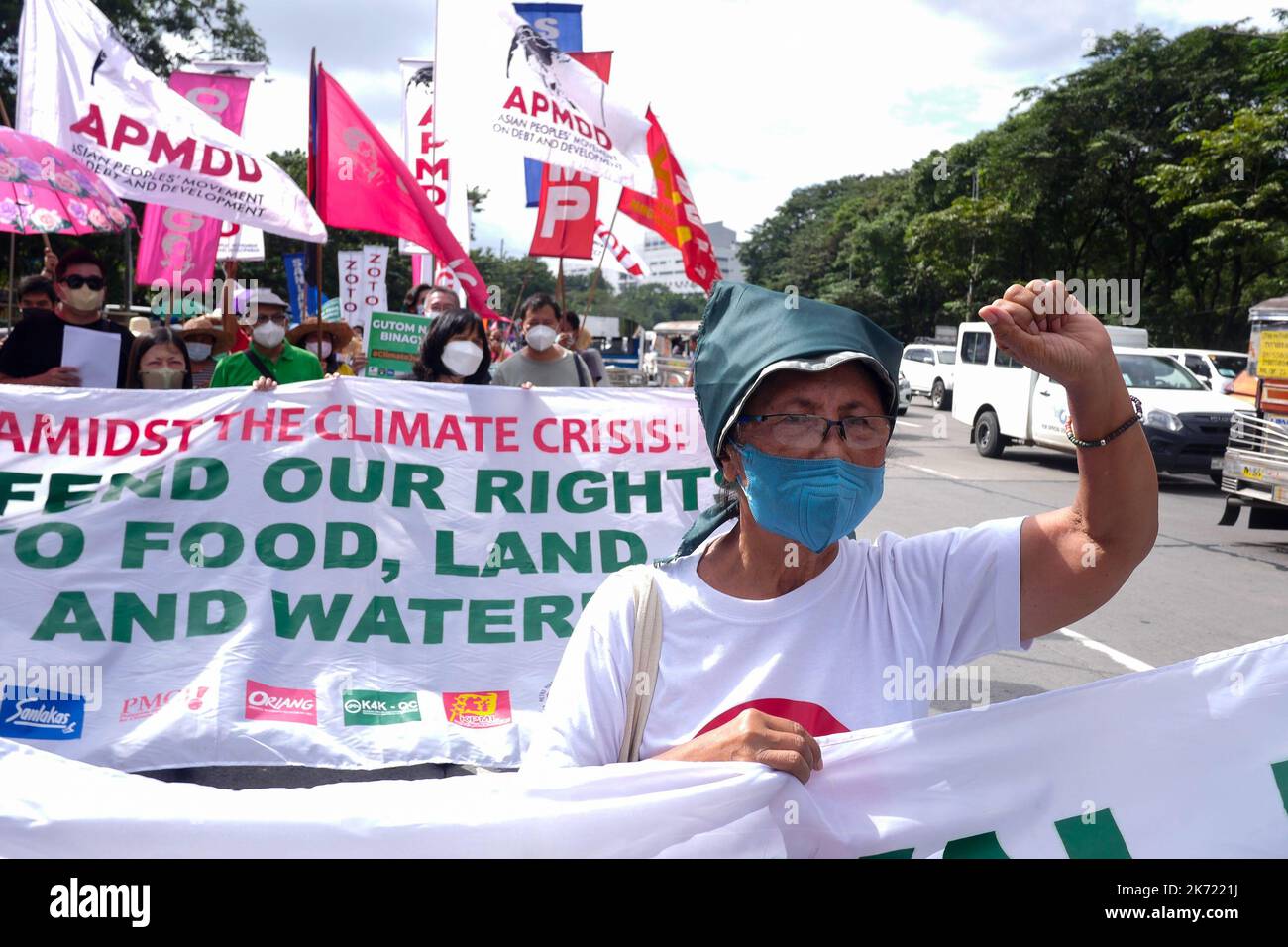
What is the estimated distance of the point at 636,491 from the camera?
4855 mm

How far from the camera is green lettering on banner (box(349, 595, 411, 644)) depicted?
14.6 ft

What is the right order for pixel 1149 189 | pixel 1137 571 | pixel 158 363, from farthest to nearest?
pixel 1149 189, pixel 1137 571, pixel 158 363

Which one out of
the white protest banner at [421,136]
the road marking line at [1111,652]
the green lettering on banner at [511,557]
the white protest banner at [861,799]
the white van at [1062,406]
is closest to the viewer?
the white protest banner at [861,799]

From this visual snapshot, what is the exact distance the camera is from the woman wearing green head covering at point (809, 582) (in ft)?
5.52

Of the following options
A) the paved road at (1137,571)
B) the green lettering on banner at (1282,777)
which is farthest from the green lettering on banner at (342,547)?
the green lettering on banner at (1282,777)

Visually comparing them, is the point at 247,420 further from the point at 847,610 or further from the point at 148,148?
the point at 847,610

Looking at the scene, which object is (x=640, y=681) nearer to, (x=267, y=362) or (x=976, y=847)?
(x=976, y=847)

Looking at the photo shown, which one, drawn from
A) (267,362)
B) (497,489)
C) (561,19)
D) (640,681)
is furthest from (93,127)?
(640,681)

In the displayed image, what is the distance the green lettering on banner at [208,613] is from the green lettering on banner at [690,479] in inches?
73.0

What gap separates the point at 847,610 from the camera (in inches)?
69.9

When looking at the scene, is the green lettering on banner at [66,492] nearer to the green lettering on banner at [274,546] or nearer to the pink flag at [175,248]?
the green lettering on banner at [274,546]

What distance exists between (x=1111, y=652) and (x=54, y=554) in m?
5.54

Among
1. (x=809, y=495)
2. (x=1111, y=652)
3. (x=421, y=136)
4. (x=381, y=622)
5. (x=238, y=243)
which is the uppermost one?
(x=421, y=136)

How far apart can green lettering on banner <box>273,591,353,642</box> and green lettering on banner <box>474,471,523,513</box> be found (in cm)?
71
